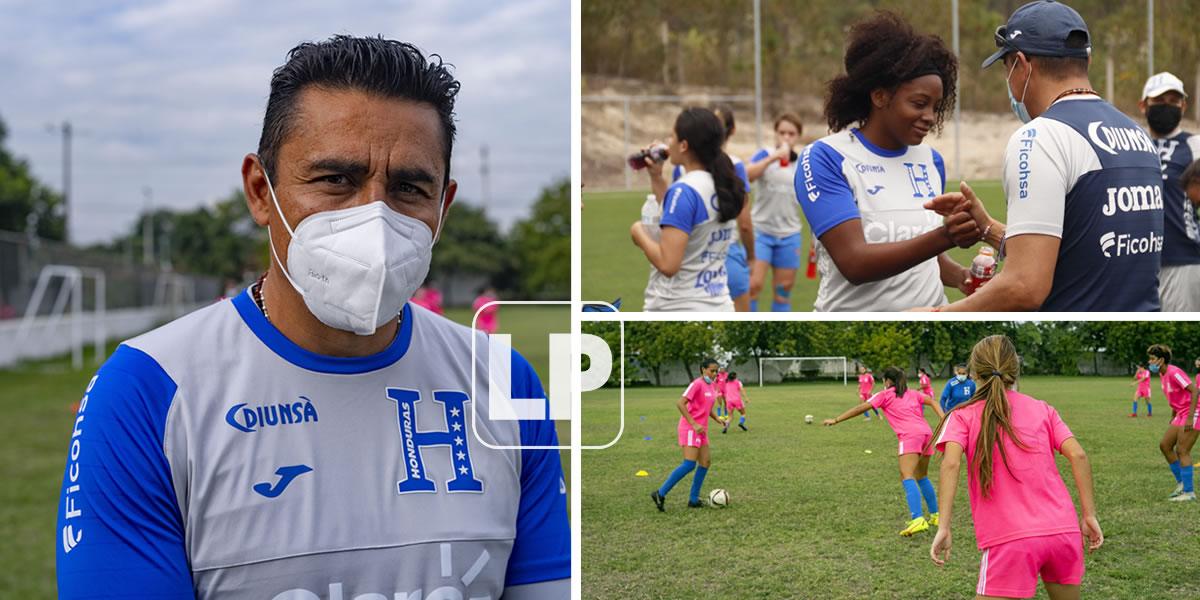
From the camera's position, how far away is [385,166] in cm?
210

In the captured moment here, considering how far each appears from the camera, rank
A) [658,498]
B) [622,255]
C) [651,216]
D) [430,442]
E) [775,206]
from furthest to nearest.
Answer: [775,206], [651,216], [622,255], [658,498], [430,442]

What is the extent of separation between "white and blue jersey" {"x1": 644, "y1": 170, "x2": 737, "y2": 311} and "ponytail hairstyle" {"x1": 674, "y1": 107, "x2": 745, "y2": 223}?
3 cm

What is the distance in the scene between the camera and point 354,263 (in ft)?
6.81

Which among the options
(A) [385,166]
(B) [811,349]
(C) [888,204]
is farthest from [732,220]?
(A) [385,166]

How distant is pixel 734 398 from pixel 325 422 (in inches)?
32.4

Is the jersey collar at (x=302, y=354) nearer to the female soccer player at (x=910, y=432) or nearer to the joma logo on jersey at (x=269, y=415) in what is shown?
the joma logo on jersey at (x=269, y=415)

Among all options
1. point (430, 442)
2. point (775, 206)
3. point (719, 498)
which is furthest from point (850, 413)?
point (775, 206)

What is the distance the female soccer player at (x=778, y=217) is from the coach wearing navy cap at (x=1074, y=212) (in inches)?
193

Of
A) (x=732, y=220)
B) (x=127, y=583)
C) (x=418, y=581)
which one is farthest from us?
(x=732, y=220)

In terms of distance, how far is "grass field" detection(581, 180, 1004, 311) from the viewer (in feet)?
8.59

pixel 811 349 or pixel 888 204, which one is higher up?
pixel 888 204

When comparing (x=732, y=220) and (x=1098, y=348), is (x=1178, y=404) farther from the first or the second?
(x=732, y=220)

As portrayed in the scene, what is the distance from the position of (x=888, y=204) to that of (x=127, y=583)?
184 centimetres

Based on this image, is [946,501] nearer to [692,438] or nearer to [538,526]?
[692,438]
